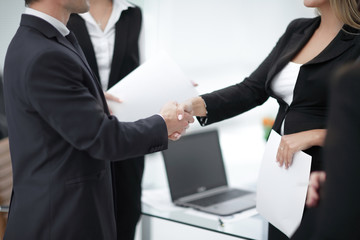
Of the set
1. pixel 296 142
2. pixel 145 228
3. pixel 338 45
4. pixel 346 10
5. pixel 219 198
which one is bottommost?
pixel 145 228

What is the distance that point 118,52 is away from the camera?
221cm

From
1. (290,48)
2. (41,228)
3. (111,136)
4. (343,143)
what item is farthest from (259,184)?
(343,143)

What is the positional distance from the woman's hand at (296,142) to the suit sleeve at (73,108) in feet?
1.74

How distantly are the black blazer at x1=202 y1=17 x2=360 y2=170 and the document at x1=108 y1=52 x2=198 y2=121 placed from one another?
14 cm

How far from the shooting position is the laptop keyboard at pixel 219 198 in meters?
2.48

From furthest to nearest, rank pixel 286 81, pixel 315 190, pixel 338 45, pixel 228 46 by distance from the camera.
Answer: pixel 228 46, pixel 286 81, pixel 338 45, pixel 315 190

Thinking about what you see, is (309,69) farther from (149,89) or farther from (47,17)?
(47,17)

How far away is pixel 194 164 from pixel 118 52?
2.73 feet

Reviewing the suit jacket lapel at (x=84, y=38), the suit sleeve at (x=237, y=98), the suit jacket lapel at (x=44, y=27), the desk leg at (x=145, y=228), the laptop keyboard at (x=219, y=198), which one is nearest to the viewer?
the suit jacket lapel at (x=44, y=27)

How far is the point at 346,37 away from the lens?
1.63 meters

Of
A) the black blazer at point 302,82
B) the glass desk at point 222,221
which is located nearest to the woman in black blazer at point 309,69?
the black blazer at point 302,82

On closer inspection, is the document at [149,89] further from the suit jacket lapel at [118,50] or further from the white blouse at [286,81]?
Result: the white blouse at [286,81]

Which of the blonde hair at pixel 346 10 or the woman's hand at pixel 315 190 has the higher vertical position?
the blonde hair at pixel 346 10

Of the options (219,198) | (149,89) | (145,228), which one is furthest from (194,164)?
(149,89)
